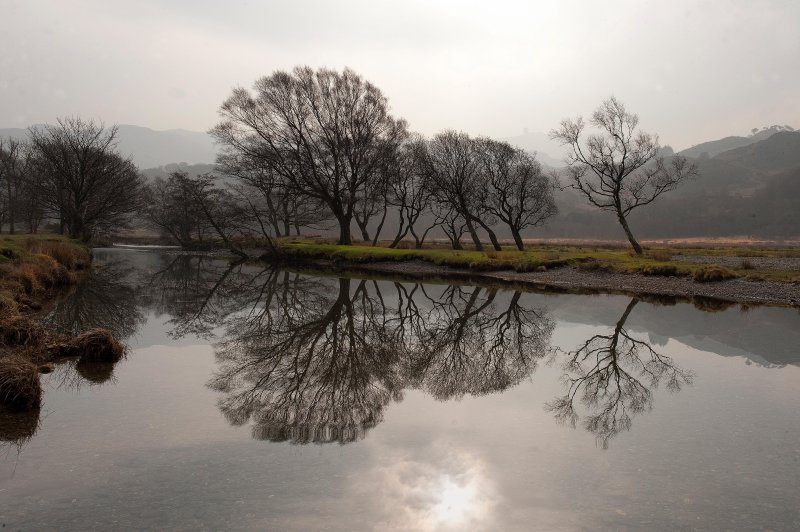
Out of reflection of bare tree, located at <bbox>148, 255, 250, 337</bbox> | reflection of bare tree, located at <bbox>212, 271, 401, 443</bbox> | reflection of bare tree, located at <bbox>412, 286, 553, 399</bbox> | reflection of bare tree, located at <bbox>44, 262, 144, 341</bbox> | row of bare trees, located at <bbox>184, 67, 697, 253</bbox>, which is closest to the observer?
reflection of bare tree, located at <bbox>212, 271, 401, 443</bbox>

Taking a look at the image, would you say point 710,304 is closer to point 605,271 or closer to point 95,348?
point 605,271

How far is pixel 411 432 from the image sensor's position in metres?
8.99

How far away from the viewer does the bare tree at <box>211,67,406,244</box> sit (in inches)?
1896

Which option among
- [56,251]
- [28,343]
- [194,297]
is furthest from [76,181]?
[28,343]

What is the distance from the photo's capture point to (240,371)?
41.7ft

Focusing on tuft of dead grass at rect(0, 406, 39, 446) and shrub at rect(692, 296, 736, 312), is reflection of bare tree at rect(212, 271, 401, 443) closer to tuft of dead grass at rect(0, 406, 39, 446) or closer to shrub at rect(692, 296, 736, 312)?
tuft of dead grass at rect(0, 406, 39, 446)

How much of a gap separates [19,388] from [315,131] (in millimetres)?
45318

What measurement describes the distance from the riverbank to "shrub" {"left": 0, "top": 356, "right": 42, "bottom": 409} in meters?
30.4

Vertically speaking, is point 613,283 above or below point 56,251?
below

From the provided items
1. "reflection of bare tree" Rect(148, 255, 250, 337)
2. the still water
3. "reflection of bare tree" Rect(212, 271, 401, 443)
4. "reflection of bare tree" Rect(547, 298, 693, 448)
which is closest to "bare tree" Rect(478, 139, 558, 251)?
"reflection of bare tree" Rect(148, 255, 250, 337)

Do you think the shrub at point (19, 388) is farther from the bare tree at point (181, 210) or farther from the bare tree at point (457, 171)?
the bare tree at point (181, 210)

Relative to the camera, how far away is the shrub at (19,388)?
30.4ft

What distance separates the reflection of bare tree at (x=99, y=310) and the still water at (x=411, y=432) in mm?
299

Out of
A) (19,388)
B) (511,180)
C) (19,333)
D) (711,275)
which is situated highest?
(511,180)
